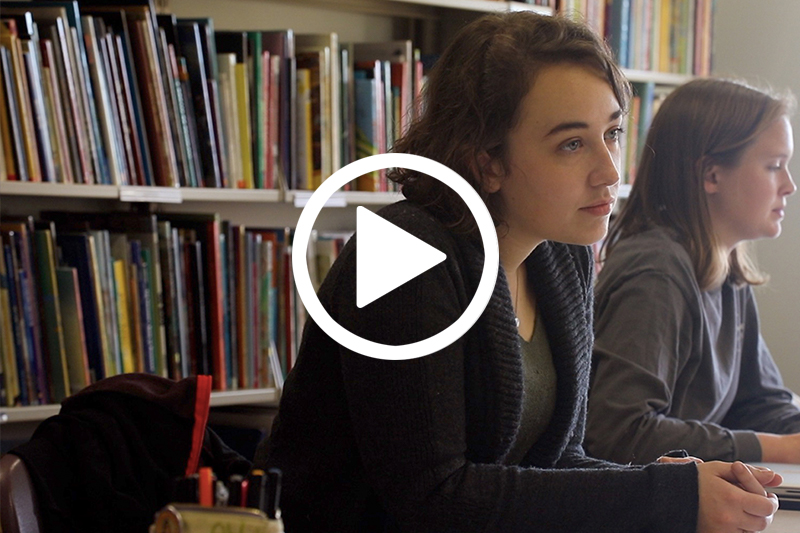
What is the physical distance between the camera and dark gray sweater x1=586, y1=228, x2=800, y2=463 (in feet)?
4.46

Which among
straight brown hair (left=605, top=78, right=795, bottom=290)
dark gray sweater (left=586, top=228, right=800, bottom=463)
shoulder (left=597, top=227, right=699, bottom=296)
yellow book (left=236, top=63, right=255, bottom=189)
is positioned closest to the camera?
dark gray sweater (left=586, top=228, right=800, bottom=463)

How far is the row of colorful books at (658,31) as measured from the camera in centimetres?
247

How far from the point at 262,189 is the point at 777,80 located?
1681mm

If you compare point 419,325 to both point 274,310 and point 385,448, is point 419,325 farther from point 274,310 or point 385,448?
point 274,310

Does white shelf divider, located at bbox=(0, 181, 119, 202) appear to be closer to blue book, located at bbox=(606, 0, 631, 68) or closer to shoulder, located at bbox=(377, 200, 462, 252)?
shoulder, located at bbox=(377, 200, 462, 252)

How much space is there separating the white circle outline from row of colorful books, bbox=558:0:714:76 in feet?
4.97

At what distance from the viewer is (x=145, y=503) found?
3.09 feet

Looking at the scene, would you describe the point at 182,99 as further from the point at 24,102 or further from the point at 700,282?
the point at 700,282

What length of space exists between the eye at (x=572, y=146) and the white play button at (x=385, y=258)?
0.68 ft

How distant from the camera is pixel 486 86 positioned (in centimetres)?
107

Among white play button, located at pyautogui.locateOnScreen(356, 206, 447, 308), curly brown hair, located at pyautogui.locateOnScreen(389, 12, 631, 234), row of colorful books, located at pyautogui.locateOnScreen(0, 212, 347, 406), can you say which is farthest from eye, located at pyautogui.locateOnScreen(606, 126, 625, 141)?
row of colorful books, located at pyautogui.locateOnScreen(0, 212, 347, 406)

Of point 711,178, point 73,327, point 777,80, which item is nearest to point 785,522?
point 711,178

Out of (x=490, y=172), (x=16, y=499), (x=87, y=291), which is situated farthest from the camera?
(x=87, y=291)

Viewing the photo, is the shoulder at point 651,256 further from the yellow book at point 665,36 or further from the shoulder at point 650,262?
the yellow book at point 665,36
